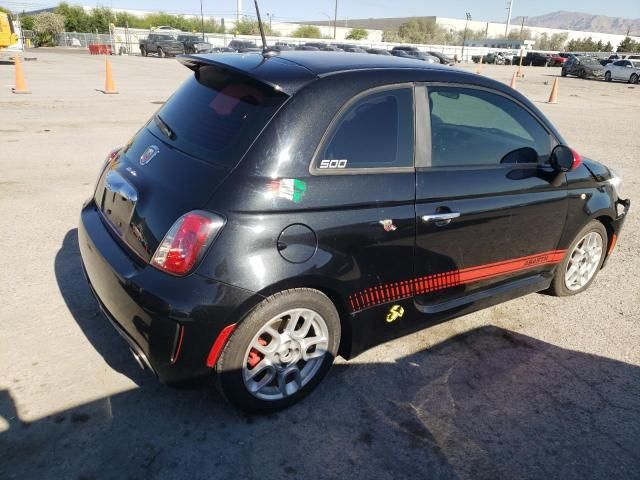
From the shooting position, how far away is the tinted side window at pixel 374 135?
2596 mm

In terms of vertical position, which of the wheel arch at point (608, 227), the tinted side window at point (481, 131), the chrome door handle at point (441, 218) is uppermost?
the tinted side window at point (481, 131)

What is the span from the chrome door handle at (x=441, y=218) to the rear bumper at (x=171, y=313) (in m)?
1.12

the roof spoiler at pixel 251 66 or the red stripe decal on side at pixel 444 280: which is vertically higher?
the roof spoiler at pixel 251 66

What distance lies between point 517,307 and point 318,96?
2473mm

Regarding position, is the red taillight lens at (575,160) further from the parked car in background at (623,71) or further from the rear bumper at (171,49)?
the rear bumper at (171,49)

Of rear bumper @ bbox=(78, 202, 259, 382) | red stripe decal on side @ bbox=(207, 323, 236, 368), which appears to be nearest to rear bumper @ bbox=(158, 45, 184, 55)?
rear bumper @ bbox=(78, 202, 259, 382)

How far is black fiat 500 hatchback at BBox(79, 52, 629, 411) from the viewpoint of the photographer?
2.32m

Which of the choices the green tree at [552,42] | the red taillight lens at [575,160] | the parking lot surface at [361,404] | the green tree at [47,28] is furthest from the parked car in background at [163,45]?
the green tree at [552,42]

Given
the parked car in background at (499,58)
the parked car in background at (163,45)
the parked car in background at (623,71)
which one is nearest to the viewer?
the parked car in background at (623,71)

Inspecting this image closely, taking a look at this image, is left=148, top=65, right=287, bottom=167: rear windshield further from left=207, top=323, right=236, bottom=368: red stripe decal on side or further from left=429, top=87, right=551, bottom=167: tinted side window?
left=429, top=87, right=551, bottom=167: tinted side window

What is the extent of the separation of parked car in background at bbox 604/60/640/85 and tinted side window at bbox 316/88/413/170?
39795 mm

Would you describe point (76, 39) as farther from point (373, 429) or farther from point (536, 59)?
point (373, 429)

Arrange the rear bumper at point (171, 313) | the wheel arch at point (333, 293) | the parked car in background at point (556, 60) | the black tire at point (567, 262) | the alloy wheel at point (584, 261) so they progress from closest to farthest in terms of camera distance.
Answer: the rear bumper at point (171, 313) < the wheel arch at point (333, 293) < the black tire at point (567, 262) < the alloy wheel at point (584, 261) < the parked car in background at point (556, 60)

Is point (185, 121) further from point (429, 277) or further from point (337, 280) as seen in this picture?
point (429, 277)
